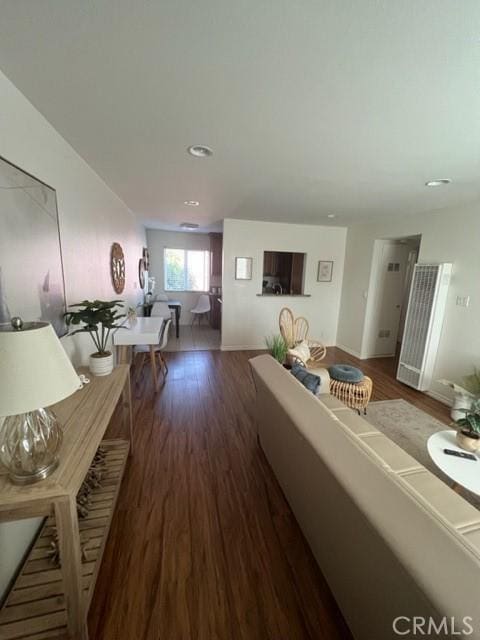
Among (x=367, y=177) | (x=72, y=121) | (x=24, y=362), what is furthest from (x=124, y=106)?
(x=367, y=177)

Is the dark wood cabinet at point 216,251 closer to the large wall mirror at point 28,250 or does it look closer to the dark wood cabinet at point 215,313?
the dark wood cabinet at point 215,313

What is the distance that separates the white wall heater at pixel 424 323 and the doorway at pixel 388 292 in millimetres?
949

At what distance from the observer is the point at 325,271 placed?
16.6ft

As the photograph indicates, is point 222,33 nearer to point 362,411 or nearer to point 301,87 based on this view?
point 301,87

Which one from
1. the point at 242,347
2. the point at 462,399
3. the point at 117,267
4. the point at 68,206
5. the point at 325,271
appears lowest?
the point at 242,347

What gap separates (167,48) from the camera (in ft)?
3.32

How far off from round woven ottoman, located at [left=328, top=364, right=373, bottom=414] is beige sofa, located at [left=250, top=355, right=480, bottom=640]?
0.91m

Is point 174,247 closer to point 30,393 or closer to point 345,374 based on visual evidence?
point 345,374

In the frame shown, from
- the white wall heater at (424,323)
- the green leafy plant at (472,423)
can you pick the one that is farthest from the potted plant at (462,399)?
the green leafy plant at (472,423)

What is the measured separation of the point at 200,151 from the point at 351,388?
8.22ft

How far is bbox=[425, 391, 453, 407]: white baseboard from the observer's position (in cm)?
310

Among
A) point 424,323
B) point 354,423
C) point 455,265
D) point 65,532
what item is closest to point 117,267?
point 65,532

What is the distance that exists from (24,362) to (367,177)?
2.78 meters

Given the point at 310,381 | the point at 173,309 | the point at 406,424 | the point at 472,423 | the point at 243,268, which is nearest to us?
the point at 472,423
